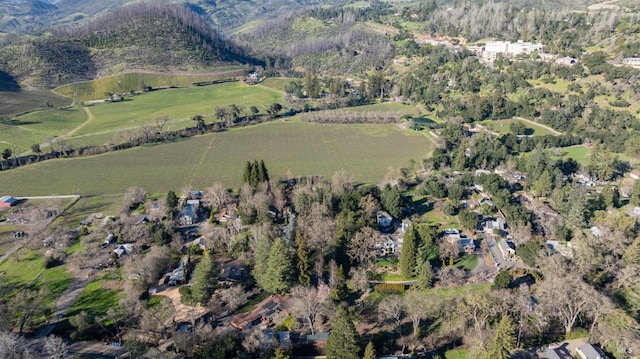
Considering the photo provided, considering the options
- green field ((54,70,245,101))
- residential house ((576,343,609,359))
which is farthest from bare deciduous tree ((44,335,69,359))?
green field ((54,70,245,101))

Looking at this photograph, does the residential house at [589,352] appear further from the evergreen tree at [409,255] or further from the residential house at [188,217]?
the residential house at [188,217]

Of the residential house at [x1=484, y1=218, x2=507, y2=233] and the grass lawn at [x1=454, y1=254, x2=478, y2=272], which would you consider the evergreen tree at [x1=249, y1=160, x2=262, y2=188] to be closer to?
the grass lawn at [x1=454, y1=254, x2=478, y2=272]

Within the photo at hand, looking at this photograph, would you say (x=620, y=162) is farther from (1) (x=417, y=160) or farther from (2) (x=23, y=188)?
(2) (x=23, y=188)

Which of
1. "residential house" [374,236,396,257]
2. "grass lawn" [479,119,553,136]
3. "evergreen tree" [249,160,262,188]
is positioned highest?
"grass lawn" [479,119,553,136]

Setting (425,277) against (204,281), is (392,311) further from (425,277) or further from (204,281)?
(204,281)

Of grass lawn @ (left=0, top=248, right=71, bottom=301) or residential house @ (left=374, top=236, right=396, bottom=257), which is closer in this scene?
grass lawn @ (left=0, top=248, right=71, bottom=301)

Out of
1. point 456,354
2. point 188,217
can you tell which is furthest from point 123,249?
point 456,354

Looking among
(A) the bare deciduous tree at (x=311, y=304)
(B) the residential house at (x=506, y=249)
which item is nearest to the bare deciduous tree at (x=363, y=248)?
(A) the bare deciduous tree at (x=311, y=304)

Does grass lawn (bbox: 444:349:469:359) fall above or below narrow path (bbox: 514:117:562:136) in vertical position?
below
